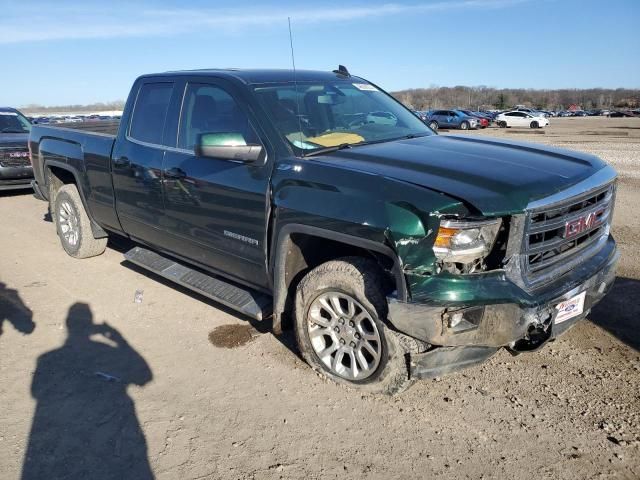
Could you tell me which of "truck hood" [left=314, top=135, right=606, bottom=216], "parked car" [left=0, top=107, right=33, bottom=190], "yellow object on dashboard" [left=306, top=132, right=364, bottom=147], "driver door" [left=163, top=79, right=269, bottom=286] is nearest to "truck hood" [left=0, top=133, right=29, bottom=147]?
"parked car" [left=0, top=107, right=33, bottom=190]

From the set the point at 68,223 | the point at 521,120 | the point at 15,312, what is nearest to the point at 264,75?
the point at 15,312

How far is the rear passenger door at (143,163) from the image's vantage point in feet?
14.9

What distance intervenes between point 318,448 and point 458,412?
35.1 inches

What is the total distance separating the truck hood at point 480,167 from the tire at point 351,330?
2.04ft

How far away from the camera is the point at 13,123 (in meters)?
11.9

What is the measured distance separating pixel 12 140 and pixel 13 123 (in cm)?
171

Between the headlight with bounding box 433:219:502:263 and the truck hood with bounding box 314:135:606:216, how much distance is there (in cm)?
11

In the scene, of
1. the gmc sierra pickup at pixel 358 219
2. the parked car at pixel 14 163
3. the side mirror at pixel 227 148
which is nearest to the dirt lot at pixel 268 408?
the gmc sierra pickup at pixel 358 219

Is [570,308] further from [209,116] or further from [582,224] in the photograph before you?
[209,116]

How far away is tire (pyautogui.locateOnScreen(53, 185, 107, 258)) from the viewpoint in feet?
20.2

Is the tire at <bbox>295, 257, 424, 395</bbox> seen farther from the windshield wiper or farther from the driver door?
the windshield wiper

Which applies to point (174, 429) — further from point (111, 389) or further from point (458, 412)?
point (458, 412)

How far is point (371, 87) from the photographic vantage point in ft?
16.3

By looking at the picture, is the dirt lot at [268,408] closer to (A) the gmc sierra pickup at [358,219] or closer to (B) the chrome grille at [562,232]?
(A) the gmc sierra pickup at [358,219]
